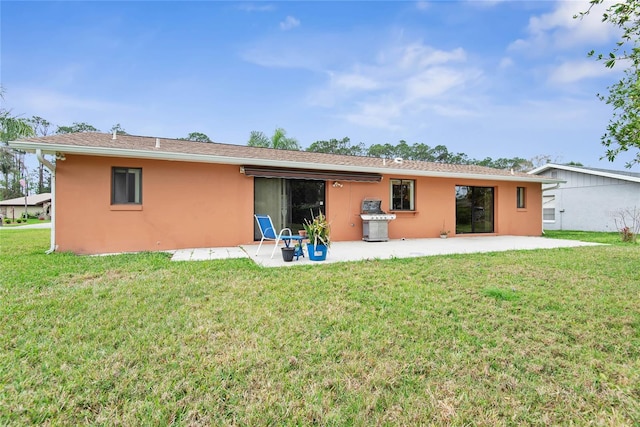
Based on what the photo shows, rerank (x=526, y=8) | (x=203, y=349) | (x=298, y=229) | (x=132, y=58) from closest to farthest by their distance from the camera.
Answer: (x=203, y=349) < (x=526, y=8) < (x=298, y=229) < (x=132, y=58)

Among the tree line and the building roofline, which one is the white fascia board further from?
the tree line

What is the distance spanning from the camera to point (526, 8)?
30.5 feet

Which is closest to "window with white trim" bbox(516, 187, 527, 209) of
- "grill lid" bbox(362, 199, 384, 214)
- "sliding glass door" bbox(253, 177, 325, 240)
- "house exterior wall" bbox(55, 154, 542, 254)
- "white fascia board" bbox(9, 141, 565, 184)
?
"white fascia board" bbox(9, 141, 565, 184)

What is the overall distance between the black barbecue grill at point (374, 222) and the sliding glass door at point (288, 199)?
1.45 meters

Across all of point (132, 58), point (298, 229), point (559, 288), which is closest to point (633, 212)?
point (559, 288)

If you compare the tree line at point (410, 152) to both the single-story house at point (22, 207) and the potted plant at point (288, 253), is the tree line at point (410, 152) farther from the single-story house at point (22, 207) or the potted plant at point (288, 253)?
the single-story house at point (22, 207)

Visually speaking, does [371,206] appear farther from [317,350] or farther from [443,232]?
[317,350]

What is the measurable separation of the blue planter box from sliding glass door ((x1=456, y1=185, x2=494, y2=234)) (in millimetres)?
7666

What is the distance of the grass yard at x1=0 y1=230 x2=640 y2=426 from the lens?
6.24ft

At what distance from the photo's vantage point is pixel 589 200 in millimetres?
15727

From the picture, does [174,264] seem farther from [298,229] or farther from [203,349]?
[298,229]

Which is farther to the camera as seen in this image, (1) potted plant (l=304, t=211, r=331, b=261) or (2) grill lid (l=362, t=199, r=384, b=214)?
(2) grill lid (l=362, t=199, r=384, b=214)

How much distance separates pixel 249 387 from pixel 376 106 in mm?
17625

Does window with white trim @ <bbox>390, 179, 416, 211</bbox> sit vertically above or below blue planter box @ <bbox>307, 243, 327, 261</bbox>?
above
